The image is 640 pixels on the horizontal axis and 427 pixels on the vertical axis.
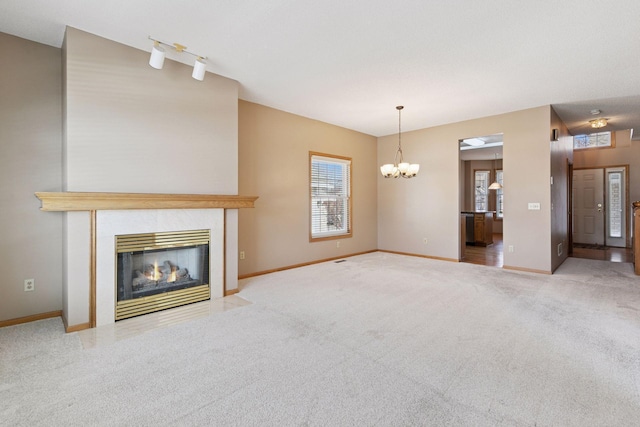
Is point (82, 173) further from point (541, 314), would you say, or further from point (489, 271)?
point (489, 271)

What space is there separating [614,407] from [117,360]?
326 cm

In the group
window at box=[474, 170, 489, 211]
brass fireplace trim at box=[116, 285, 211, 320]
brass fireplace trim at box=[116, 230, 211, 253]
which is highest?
window at box=[474, 170, 489, 211]

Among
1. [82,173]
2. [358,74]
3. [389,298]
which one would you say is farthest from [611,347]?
[82,173]

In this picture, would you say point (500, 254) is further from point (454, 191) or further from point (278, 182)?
point (278, 182)

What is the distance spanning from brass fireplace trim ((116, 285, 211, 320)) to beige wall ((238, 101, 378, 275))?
1.08 meters

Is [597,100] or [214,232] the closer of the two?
[214,232]

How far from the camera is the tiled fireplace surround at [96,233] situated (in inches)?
108

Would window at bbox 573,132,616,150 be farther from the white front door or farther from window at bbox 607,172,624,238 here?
window at bbox 607,172,624,238

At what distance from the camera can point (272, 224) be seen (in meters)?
5.04

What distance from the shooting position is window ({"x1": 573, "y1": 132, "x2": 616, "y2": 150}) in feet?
25.6

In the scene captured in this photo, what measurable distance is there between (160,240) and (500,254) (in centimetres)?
685

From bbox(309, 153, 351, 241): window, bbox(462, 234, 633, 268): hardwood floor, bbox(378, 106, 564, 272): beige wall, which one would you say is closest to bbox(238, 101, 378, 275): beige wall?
bbox(309, 153, 351, 241): window

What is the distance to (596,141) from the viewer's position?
317 inches

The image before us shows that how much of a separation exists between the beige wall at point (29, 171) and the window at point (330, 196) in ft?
11.9
